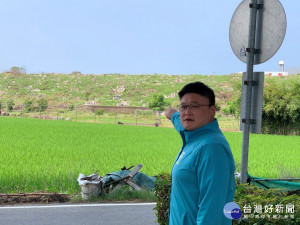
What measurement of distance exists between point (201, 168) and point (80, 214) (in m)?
4.31

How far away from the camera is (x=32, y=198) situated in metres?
6.78

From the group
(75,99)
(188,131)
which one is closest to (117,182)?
(188,131)

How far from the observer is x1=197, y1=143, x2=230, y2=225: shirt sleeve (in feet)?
6.49

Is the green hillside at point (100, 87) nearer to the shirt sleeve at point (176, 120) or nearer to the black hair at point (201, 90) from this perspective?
the shirt sleeve at point (176, 120)

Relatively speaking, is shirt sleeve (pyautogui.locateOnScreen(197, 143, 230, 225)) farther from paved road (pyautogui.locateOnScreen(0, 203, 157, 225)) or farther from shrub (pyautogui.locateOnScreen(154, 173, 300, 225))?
paved road (pyautogui.locateOnScreen(0, 203, 157, 225))

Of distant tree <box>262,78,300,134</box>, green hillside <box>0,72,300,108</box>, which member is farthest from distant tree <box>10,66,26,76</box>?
distant tree <box>262,78,300,134</box>

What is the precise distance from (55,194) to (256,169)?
5785 mm

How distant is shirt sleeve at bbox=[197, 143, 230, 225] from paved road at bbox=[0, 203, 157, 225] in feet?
12.2

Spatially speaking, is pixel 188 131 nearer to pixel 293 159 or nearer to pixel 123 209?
pixel 123 209

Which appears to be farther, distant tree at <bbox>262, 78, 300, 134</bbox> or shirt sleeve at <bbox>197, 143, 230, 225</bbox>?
distant tree at <bbox>262, 78, 300, 134</bbox>

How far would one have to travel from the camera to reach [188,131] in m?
2.27

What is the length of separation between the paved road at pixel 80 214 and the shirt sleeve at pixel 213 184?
373 centimetres

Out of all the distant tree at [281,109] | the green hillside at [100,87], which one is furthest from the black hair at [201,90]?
the green hillside at [100,87]

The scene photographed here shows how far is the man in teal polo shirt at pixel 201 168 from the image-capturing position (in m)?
1.99
